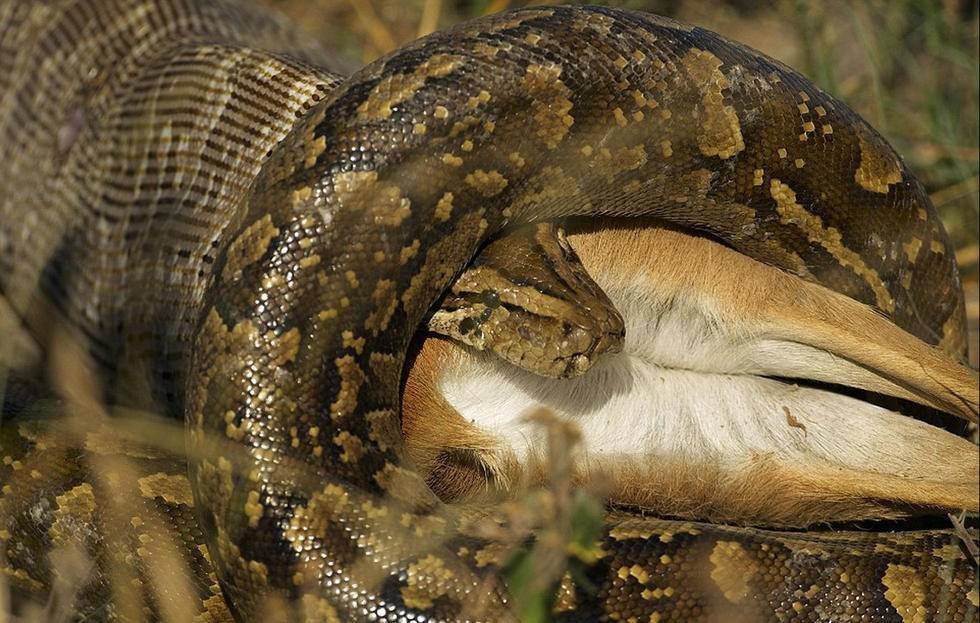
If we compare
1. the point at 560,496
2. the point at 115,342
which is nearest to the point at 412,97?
the point at 560,496

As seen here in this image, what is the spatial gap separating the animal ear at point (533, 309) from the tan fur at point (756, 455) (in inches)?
7.5

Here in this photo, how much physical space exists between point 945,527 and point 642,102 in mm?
1770

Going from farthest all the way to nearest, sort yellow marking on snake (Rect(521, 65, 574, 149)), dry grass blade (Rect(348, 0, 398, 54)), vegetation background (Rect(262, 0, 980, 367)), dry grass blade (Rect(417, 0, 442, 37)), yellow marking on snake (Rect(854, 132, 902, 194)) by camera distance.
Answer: dry grass blade (Rect(348, 0, 398, 54)) → dry grass blade (Rect(417, 0, 442, 37)) → vegetation background (Rect(262, 0, 980, 367)) → yellow marking on snake (Rect(854, 132, 902, 194)) → yellow marking on snake (Rect(521, 65, 574, 149))

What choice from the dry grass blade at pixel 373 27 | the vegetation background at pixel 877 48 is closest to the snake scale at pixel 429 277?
the vegetation background at pixel 877 48

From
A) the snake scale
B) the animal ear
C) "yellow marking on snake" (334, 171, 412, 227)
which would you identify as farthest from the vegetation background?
"yellow marking on snake" (334, 171, 412, 227)

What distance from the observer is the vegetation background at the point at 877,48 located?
601 centimetres

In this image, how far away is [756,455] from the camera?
400 centimetres

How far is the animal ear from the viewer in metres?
3.59

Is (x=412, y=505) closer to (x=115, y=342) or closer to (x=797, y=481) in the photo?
(x=797, y=481)

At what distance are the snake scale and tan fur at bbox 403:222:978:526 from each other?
0.15m

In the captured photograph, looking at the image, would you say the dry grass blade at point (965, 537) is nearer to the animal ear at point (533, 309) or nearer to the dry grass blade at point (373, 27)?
the animal ear at point (533, 309)

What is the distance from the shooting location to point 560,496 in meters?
2.56

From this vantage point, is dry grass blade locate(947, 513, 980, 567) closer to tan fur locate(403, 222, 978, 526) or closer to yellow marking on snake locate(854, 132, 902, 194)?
tan fur locate(403, 222, 978, 526)

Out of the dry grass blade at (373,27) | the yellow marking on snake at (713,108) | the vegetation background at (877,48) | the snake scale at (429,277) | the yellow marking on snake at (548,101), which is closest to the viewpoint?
the snake scale at (429,277)
